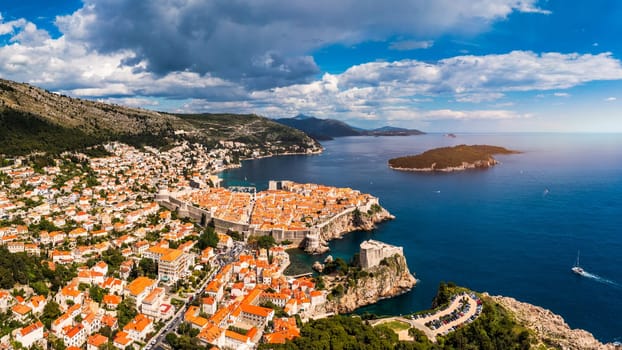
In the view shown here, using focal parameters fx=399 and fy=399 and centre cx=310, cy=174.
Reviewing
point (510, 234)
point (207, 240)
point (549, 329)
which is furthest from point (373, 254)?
point (510, 234)

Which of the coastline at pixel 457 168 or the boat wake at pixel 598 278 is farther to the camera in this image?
the coastline at pixel 457 168

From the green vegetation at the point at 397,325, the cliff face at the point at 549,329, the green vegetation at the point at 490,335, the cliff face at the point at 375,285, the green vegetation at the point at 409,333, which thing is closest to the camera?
the green vegetation at the point at 409,333

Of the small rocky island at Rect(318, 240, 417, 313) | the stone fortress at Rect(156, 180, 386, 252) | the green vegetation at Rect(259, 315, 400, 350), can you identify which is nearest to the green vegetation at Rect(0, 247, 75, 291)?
the green vegetation at Rect(259, 315, 400, 350)

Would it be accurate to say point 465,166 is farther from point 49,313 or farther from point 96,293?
point 49,313

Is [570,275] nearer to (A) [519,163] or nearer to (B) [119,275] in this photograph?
(B) [119,275]

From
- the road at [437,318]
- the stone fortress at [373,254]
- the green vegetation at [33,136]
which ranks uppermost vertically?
the green vegetation at [33,136]

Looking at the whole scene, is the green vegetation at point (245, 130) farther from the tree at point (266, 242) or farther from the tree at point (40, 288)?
the tree at point (40, 288)

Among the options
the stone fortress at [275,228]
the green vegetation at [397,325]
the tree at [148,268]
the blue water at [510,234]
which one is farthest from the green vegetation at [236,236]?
the green vegetation at [397,325]

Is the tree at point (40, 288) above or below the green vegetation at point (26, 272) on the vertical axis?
below
